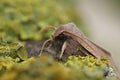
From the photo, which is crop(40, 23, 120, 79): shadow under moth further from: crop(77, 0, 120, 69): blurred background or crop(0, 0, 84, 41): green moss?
crop(77, 0, 120, 69): blurred background

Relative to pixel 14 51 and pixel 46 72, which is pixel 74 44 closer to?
pixel 14 51

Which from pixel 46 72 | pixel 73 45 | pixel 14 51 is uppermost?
pixel 73 45

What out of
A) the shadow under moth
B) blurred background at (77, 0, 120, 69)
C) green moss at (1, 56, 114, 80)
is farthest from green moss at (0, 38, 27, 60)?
blurred background at (77, 0, 120, 69)

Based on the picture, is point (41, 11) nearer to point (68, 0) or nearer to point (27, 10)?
point (27, 10)

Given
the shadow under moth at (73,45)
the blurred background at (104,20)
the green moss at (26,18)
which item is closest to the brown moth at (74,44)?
the shadow under moth at (73,45)

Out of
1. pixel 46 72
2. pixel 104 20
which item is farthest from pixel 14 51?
pixel 104 20

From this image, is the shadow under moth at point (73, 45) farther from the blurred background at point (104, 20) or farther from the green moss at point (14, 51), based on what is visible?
the blurred background at point (104, 20)

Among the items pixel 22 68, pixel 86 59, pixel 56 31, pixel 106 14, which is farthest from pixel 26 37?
pixel 106 14

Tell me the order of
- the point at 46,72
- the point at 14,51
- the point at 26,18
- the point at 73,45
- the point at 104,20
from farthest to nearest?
the point at 104,20 < the point at 26,18 < the point at 73,45 < the point at 14,51 < the point at 46,72
